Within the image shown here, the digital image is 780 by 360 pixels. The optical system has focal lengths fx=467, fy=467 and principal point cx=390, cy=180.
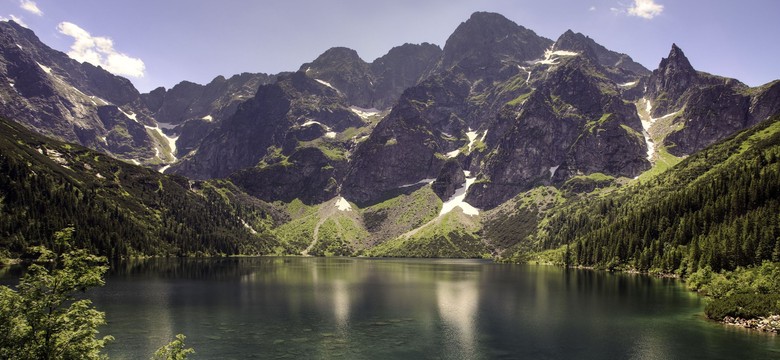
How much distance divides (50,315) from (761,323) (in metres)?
95.0

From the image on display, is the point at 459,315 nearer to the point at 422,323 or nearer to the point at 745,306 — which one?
the point at 422,323

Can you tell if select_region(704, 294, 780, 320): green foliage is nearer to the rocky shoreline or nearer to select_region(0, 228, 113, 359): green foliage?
the rocky shoreline

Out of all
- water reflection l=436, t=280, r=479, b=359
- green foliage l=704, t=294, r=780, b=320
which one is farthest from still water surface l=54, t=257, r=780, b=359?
green foliage l=704, t=294, r=780, b=320

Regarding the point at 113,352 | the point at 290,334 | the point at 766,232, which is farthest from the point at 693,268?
the point at 113,352

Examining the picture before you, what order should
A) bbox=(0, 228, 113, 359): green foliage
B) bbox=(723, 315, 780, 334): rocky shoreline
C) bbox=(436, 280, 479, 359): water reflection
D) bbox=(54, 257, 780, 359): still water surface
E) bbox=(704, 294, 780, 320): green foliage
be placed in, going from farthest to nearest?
bbox=(704, 294, 780, 320): green foliage < bbox=(723, 315, 780, 334): rocky shoreline < bbox=(436, 280, 479, 359): water reflection < bbox=(54, 257, 780, 359): still water surface < bbox=(0, 228, 113, 359): green foliage

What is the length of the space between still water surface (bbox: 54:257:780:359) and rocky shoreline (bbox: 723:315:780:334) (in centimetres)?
353

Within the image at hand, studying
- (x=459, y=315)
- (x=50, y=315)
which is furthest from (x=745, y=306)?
(x=50, y=315)

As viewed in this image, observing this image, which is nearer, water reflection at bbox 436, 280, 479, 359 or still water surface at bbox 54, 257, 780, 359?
still water surface at bbox 54, 257, 780, 359

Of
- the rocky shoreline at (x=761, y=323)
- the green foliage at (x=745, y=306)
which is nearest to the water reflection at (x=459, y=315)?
the green foliage at (x=745, y=306)

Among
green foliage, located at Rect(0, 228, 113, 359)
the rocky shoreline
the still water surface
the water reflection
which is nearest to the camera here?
green foliage, located at Rect(0, 228, 113, 359)

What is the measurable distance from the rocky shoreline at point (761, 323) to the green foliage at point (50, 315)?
91.1m

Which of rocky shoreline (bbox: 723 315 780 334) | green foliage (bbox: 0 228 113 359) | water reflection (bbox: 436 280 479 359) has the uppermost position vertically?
green foliage (bbox: 0 228 113 359)

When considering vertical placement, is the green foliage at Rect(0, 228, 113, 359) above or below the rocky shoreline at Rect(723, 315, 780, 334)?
above

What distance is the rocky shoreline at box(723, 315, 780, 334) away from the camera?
242 ft
